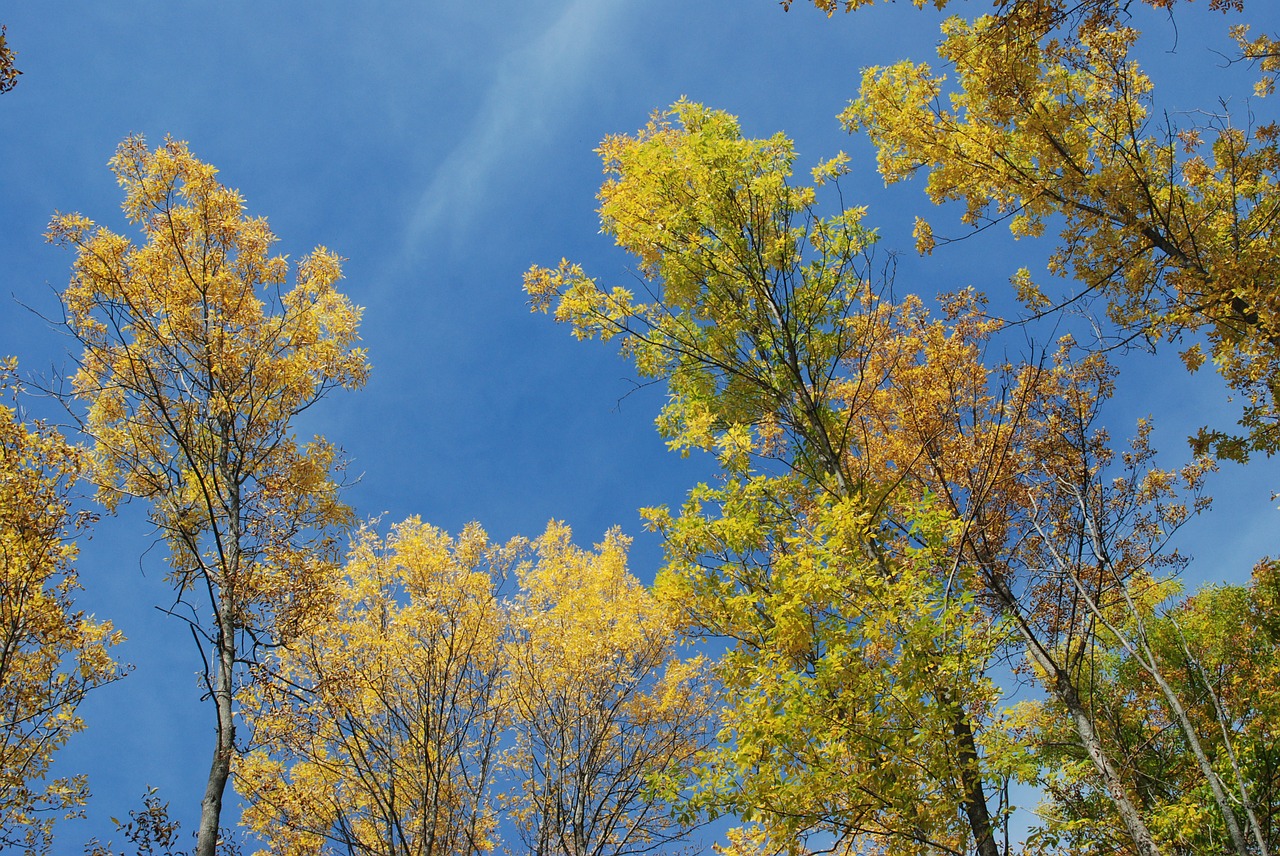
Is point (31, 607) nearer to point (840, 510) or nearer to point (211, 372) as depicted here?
point (211, 372)

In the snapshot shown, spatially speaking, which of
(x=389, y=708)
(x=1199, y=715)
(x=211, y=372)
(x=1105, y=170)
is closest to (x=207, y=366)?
(x=211, y=372)

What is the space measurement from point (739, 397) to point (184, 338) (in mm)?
5480

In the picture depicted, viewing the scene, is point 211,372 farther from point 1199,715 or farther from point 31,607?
point 1199,715

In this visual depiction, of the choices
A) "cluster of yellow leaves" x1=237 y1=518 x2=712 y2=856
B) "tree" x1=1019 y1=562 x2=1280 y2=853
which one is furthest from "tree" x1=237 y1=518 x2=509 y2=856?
"tree" x1=1019 y1=562 x2=1280 y2=853

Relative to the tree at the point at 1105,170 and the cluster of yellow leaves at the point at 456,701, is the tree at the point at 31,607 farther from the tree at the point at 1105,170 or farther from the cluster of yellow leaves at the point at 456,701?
the tree at the point at 1105,170

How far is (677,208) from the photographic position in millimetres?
6254

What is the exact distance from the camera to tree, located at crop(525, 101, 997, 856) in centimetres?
397

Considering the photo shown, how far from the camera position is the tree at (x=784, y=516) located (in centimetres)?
397

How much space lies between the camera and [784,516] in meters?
5.68

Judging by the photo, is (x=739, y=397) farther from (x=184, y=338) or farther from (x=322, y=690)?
(x=184, y=338)

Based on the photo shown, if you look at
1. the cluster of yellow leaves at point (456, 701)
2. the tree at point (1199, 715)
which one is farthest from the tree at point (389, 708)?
the tree at point (1199, 715)

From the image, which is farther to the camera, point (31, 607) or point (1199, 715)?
point (1199, 715)

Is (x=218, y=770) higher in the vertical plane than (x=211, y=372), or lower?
lower

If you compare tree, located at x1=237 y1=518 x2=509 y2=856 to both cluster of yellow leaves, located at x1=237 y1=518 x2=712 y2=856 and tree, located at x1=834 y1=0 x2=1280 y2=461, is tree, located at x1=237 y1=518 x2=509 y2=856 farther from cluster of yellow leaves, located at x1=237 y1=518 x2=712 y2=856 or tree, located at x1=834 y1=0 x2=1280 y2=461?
tree, located at x1=834 y1=0 x2=1280 y2=461
